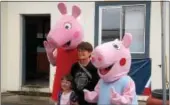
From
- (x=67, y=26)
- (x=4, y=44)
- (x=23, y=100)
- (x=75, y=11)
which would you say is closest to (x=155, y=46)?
(x=23, y=100)

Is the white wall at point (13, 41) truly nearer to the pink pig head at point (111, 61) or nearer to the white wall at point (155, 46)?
the white wall at point (155, 46)

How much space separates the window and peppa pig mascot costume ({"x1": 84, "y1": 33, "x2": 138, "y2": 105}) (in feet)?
20.9


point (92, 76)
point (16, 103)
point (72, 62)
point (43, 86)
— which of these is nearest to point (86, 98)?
point (92, 76)

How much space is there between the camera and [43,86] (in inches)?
470

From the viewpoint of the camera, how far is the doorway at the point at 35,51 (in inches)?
487

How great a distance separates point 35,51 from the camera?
42.4 feet

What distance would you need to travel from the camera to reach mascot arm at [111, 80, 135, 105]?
404cm

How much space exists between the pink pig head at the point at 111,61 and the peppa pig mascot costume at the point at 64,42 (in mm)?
475

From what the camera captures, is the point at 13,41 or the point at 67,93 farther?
the point at 13,41

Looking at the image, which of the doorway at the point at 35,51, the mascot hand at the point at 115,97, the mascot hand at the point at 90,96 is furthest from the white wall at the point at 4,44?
the mascot hand at the point at 115,97

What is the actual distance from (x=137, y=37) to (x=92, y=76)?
663 centimetres

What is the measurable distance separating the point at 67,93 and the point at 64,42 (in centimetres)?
61

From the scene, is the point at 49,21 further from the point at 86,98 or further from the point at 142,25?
the point at 86,98

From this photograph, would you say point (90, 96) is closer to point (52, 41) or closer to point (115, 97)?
point (115, 97)
